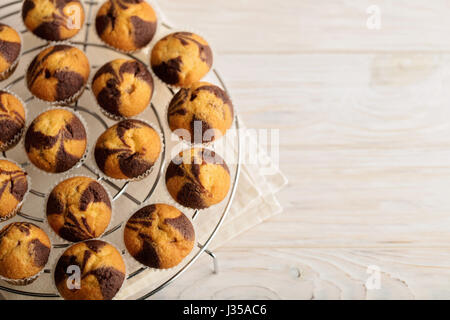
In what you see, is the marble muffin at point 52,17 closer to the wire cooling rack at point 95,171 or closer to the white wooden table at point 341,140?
the wire cooling rack at point 95,171

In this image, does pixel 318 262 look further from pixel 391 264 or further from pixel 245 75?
pixel 245 75

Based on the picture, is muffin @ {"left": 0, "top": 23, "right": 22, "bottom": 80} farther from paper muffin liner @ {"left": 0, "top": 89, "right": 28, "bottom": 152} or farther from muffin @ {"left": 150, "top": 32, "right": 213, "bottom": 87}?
muffin @ {"left": 150, "top": 32, "right": 213, "bottom": 87}

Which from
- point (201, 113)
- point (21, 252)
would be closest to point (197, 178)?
point (201, 113)

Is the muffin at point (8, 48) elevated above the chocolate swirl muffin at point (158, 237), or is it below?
above

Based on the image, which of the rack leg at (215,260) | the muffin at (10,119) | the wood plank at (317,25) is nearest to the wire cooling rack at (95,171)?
the rack leg at (215,260)

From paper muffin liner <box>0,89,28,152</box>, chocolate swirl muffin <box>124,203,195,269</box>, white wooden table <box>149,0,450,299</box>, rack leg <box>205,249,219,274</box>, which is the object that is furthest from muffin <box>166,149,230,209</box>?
paper muffin liner <box>0,89,28,152</box>

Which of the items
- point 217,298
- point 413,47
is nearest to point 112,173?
point 217,298
